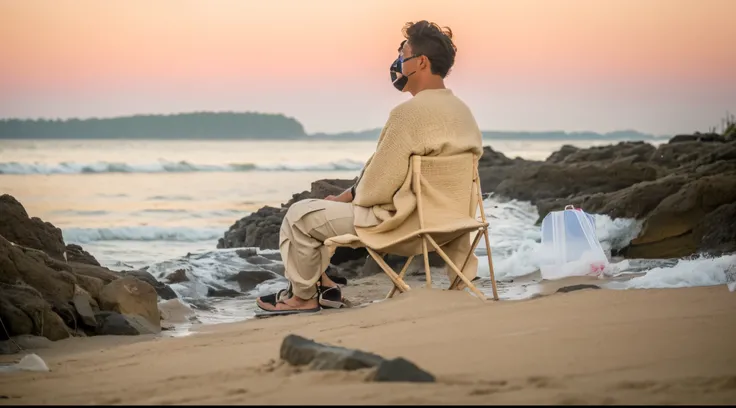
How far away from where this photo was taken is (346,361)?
3.84 metres

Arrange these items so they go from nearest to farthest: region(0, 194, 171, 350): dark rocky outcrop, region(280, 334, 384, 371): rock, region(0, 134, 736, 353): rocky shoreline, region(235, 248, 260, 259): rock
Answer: region(280, 334, 384, 371): rock → region(0, 194, 171, 350): dark rocky outcrop → region(0, 134, 736, 353): rocky shoreline → region(235, 248, 260, 259): rock

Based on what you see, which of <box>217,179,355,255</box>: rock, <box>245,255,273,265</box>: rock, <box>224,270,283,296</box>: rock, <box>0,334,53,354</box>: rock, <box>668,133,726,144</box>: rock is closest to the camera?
<box>0,334,53,354</box>: rock

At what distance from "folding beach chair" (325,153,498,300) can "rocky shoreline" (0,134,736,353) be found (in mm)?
1652

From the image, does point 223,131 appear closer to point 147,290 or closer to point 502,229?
point 502,229

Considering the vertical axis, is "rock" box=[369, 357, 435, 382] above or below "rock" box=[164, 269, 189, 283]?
above

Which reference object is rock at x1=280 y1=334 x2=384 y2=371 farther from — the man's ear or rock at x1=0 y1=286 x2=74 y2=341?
the man's ear

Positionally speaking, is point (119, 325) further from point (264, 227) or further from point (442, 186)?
Answer: point (264, 227)

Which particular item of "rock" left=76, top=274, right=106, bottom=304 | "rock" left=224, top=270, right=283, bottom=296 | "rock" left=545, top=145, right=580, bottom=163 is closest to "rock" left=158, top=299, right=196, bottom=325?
"rock" left=76, top=274, right=106, bottom=304

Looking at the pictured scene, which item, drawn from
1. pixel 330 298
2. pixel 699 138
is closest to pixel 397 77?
pixel 330 298

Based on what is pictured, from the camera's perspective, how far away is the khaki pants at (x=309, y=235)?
707cm

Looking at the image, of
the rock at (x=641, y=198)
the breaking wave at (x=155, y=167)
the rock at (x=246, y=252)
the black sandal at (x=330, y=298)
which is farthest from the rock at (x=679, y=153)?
the breaking wave at (x=155, y=167)

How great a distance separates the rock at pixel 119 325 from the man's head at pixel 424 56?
2.46 metres

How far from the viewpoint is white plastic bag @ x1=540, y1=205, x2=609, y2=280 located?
8484mm

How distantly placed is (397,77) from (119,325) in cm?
258
